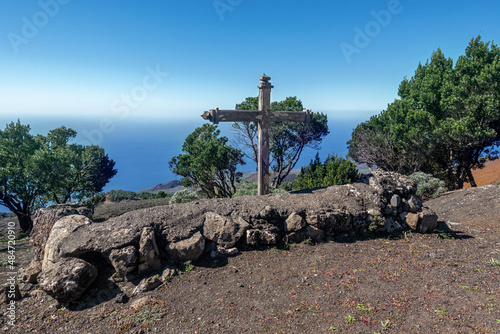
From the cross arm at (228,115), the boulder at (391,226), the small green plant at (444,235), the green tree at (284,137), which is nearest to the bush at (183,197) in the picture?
the green tree at (284,137)

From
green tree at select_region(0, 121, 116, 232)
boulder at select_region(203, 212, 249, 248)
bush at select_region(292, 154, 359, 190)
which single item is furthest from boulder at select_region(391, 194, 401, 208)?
green tree at select_region(0, 121, 116, 232)

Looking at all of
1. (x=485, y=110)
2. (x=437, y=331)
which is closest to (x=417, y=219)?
(x=437, y=331)

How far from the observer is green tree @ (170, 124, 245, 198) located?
18.2 meters

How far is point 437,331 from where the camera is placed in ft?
13.6

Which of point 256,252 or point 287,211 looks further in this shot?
point 287,211

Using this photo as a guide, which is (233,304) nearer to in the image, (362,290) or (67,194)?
(362,290)

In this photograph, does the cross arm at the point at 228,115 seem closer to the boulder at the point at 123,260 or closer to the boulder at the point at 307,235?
the boulder at the point at 307,235

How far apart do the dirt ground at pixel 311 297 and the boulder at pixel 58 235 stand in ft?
2.76

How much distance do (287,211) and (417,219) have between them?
4161 mm

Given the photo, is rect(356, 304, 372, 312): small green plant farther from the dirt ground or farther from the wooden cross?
the wooden cross

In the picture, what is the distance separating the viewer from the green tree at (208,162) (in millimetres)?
18203

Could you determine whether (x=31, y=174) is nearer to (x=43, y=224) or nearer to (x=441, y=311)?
(x=43, y=224)

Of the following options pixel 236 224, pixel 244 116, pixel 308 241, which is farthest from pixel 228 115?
pixel 308 241

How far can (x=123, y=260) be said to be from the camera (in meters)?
6.06
